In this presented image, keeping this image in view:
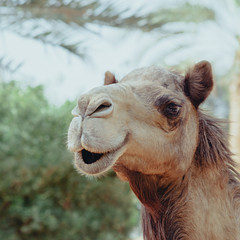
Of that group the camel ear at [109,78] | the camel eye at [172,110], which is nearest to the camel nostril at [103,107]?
the camel eye at [172,110]

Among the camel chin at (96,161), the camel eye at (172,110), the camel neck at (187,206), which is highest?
the camel eye at (172,110)

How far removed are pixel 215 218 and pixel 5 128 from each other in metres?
9.94

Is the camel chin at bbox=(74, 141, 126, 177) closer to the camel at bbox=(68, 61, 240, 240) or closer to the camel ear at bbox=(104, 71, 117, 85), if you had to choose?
the camel at bbox=(68, 61, 240, 240)

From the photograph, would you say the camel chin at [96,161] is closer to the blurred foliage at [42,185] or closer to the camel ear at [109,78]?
the camel ear at [109,78]

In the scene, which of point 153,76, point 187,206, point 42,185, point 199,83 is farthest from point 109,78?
point 42,185

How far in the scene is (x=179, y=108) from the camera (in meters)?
2.88

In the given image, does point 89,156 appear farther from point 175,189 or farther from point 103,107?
point 175,189

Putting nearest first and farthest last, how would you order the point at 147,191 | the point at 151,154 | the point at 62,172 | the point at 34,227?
1. the point at 151,154
2. the point at 147,191
3. the point at 34,227
4. the point at 62,172

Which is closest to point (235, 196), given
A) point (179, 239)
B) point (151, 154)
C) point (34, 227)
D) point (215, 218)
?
point (215, 218)

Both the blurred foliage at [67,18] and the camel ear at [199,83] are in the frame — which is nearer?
the camel ear at [199,83]

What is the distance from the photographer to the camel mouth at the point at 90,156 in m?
2.50

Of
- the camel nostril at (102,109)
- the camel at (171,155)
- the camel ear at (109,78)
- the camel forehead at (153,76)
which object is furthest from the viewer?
the camel ear at (109,78)

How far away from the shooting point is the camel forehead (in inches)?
118

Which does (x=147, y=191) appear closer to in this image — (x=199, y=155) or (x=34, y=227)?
(x=199, y=155)
